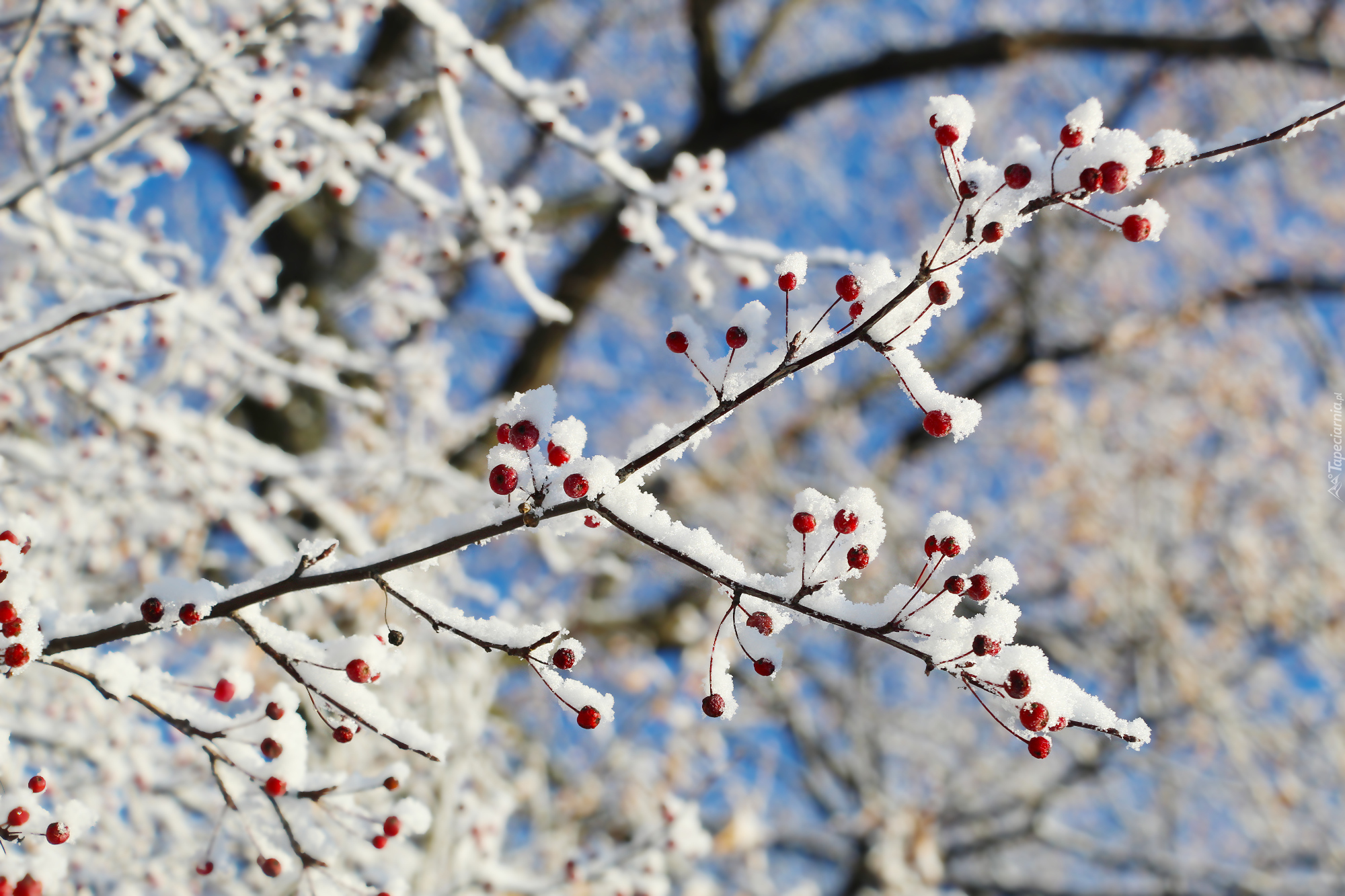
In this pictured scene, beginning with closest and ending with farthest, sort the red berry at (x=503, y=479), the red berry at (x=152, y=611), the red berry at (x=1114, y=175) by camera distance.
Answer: the red berry at (x=1114, y=175) < the red berry at (x=503, y=479) < the red berry at (x=152, y=611)

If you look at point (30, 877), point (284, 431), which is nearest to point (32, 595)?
point (30, 877)

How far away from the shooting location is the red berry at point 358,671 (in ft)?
4.52

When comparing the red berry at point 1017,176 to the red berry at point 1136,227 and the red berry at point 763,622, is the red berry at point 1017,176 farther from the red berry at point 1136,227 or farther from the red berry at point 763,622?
the red berry at point 763,622

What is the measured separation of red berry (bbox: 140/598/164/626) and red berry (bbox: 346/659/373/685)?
0.28 m

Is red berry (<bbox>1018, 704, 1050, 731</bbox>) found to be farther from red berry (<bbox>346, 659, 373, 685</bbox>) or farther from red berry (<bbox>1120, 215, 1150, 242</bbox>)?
red berry (<bbox>346, 659, 373, 685</bbox>)

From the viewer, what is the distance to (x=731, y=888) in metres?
6.97

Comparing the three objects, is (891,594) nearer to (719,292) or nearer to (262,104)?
(262,104)

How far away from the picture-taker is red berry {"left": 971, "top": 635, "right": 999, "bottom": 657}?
1.19 meters

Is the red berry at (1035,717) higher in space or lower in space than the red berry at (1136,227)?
lower

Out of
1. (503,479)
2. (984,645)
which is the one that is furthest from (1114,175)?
(503,479)

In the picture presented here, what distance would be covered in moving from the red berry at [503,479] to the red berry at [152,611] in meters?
0.57

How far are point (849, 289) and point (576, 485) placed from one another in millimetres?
459

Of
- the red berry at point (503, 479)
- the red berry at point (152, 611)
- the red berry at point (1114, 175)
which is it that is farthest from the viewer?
the red berry at point (152, 611)

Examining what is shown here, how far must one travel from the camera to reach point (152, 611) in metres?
1.33
